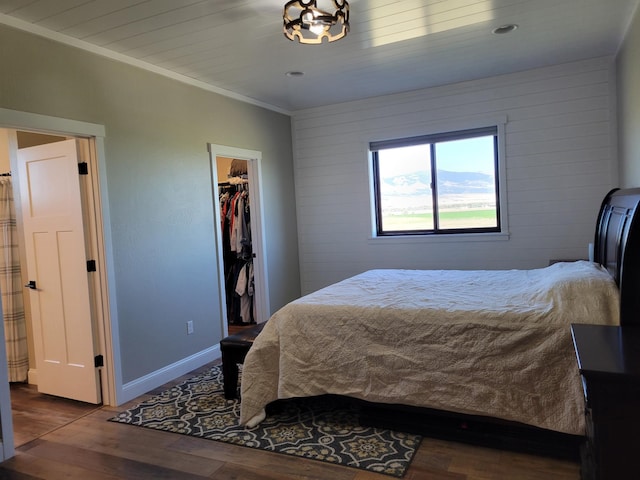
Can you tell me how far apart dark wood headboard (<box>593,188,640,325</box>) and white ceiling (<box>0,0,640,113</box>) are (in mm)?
1334

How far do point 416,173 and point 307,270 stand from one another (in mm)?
1757

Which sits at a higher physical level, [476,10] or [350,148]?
[476,10]

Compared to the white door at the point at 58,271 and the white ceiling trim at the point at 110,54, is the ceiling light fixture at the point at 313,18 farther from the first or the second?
the white door at the point at 58,271

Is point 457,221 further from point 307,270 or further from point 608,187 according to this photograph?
point 307,270

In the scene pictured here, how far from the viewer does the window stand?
4719 millimetres

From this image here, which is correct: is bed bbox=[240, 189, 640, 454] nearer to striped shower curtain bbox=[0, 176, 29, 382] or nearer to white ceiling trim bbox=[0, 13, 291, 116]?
white ceiling trim bbox=[0, 13, 291, 116]

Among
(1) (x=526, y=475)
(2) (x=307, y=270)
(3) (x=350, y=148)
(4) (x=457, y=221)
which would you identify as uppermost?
(3) (x=350, y=148)

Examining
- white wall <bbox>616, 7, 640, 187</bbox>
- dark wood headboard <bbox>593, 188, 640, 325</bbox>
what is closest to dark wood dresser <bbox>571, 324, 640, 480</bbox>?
dark wood headboard <bbox>593, 188, 640, 325</bbox>

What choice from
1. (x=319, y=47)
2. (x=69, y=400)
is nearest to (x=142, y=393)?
(x=69, y=400)

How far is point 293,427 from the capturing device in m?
2.84

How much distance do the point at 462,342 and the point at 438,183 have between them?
2.80m

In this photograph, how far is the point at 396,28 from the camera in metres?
3.20

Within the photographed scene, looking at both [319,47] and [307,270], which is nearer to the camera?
[319,47]

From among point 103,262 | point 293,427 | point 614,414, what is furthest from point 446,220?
point 614,414
